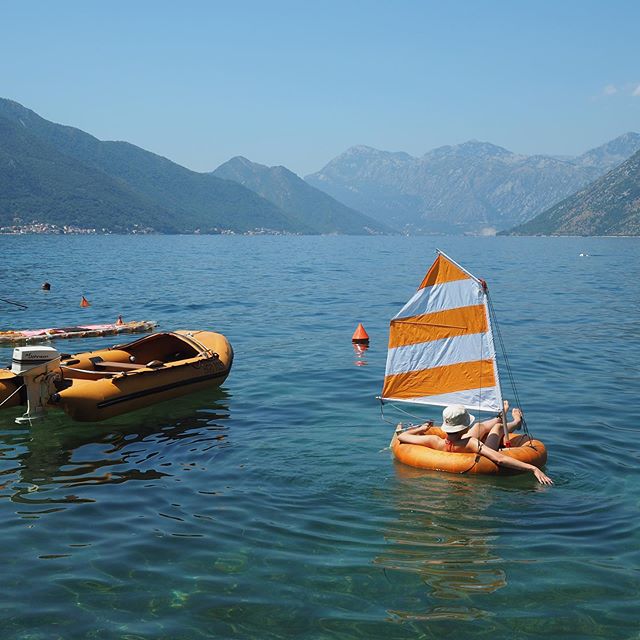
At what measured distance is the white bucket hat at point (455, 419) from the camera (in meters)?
14.2

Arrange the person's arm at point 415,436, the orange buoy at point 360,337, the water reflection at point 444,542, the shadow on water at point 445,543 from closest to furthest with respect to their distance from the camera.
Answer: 1. the shadow on water at point 445,543
2. the water reflection at point 444,542
3. the person's arm at point 415,436
4. the orange buoy at point 360,337

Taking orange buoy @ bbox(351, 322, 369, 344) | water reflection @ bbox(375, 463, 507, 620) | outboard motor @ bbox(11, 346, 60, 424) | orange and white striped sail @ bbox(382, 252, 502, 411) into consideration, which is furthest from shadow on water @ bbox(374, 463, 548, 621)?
orange buoy @ bbox(351, 322, 369, 344)

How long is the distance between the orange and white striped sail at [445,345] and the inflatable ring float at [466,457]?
3.63 feet

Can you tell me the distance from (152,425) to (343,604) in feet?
32.8

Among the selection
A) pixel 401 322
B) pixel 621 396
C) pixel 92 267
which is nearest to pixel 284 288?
pixel 92 267

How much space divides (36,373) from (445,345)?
9.41 meters

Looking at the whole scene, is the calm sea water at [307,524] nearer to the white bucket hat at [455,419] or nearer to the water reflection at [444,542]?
the water reflection at [444,542]

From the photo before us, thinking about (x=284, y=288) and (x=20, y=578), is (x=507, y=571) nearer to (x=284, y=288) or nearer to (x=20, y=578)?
(x=20, y=578)

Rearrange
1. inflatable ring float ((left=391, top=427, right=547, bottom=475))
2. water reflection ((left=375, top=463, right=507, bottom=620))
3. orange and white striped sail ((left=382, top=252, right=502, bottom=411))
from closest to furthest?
water reflection ((left=375, top=463, right=507, bottom=620)), inflatable ring float ((left=391, top=427, right=547, bottom=475)), orange and white striped sail ((left=382, top=252, right=502, bottom=411))

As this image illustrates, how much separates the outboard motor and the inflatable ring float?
27.7ft

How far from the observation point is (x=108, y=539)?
11.5m

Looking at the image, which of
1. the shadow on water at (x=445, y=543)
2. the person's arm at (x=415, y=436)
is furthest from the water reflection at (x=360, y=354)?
the shadow on water at (x=445, y=543)

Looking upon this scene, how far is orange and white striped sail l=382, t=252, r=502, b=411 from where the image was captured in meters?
15.6

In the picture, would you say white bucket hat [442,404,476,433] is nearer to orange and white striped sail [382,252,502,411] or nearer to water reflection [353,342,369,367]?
orange and white striped sail [382,252,502,411]
